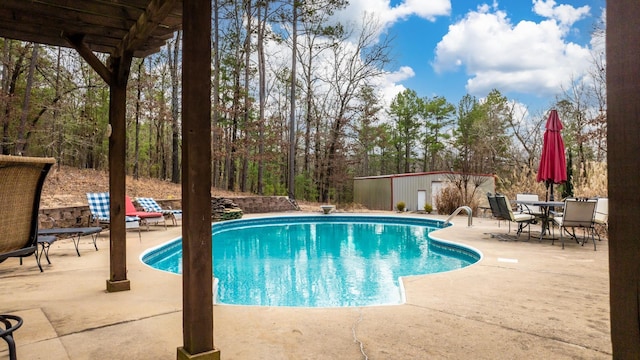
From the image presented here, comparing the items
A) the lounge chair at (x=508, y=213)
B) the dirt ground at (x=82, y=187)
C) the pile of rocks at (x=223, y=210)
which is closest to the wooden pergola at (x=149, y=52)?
the lounge chair at (x=508, y=213)

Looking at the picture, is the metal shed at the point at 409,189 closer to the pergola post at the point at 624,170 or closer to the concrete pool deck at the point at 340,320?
the concrete pool deck at the point at 340,320

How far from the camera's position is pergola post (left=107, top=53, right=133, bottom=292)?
339cm

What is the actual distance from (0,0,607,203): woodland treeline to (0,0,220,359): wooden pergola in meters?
9.47

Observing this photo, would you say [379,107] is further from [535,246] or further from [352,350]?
[352,350]

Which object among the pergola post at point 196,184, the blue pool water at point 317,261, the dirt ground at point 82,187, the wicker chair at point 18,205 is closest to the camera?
the wicker chair at point 18,205

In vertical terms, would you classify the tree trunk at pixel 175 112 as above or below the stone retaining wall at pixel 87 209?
above

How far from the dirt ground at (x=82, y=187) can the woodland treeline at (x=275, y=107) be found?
875mm

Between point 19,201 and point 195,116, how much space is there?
918 mm

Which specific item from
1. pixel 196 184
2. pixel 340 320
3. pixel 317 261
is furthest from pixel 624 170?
pixel 317 261

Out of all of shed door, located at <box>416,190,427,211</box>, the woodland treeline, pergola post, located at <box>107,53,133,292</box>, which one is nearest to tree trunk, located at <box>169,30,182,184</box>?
the woodland treeline

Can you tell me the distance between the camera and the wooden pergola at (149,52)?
1.92 metres

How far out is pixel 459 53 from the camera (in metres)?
21.1

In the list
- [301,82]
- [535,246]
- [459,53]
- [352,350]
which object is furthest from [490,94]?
[352,350]

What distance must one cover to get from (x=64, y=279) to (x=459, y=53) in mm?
21490
